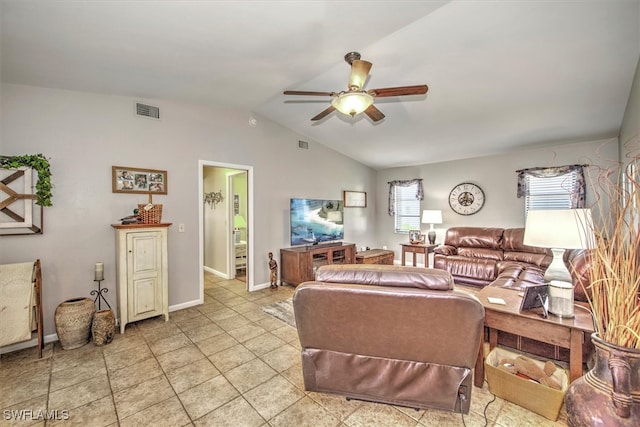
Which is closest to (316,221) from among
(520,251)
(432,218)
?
(432,218)

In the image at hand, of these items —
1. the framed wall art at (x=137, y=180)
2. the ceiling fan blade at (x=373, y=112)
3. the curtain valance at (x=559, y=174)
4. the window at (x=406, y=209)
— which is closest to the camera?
the ceiling fan blade at (x=373, y=112)

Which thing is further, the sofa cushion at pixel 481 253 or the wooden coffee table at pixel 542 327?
the sofa cushion at pixel 481 253

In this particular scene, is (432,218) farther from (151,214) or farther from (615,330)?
(151,214)

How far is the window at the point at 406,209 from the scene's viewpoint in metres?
6.55

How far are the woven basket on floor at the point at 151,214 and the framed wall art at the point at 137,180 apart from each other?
0.95ft

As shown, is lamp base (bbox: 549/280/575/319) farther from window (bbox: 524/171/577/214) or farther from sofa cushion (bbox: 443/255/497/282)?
window (bbox: 524/171/577/214)

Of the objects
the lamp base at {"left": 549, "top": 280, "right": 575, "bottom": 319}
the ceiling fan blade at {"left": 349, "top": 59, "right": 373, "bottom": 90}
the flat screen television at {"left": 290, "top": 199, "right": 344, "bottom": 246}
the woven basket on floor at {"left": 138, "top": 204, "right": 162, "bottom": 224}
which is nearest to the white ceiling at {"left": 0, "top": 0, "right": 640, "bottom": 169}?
the ceiling fan blade at {"left": 349, "top": 59, "right": 373, "bottom": 90}

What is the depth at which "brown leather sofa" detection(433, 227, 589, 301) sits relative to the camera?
14.0 ft

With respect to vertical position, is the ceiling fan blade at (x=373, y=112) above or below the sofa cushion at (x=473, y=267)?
above

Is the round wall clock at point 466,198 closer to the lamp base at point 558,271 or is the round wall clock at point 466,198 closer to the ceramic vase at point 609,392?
the lamp base at point 558,271

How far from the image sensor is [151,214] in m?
3.27

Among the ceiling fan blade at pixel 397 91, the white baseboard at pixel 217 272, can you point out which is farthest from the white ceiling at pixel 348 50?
the white baseboard at pixel 217 272

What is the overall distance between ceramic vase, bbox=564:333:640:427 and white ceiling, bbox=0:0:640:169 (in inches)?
92.7

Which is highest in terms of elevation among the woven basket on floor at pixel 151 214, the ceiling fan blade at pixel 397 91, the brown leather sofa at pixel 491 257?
the ceiling fan blade at pixel 397 91
